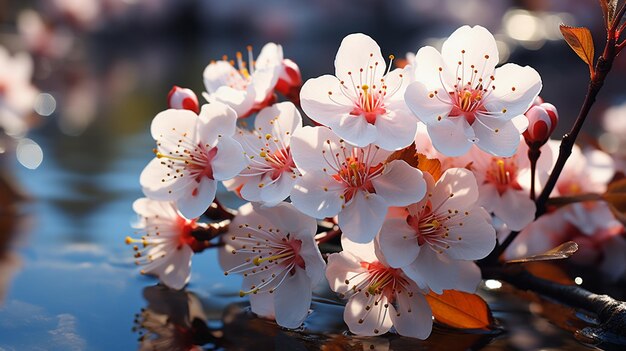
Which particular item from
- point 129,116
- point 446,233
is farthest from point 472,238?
point 129,116

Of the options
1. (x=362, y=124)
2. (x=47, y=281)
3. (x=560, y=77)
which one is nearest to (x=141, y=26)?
(x=560, y=77)

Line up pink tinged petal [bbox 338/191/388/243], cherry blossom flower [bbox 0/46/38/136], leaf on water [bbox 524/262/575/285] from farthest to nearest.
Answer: cherry blossom flower [bbox 0/46/38/136], leaf on water [bbox 524/262/575/285], pink tinged petal [bbox 338/191/388/243]

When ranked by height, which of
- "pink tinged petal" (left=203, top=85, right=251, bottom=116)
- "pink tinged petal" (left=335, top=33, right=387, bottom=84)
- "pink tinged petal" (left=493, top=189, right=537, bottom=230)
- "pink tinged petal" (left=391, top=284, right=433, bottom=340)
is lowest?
"pink tinged petal" (left=391, top=284, right=433, bottom=340)

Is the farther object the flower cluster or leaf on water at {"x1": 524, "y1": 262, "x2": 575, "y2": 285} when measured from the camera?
leaf on water at {"x1": 524, "y1": 262, "x2": 575, "y2": 285}

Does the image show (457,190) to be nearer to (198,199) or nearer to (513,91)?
(513,91)

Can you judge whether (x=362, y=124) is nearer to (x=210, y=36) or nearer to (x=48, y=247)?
(x=48, y=247)

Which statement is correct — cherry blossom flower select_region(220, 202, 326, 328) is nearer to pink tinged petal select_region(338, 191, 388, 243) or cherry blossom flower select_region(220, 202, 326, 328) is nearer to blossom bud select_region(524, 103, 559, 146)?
pink tinged petal select_region(338, 191, 388, 243)

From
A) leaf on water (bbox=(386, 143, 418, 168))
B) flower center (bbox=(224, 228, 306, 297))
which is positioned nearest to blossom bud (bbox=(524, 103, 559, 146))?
leaf on water (bbox=(386, 143, 418, 168))
